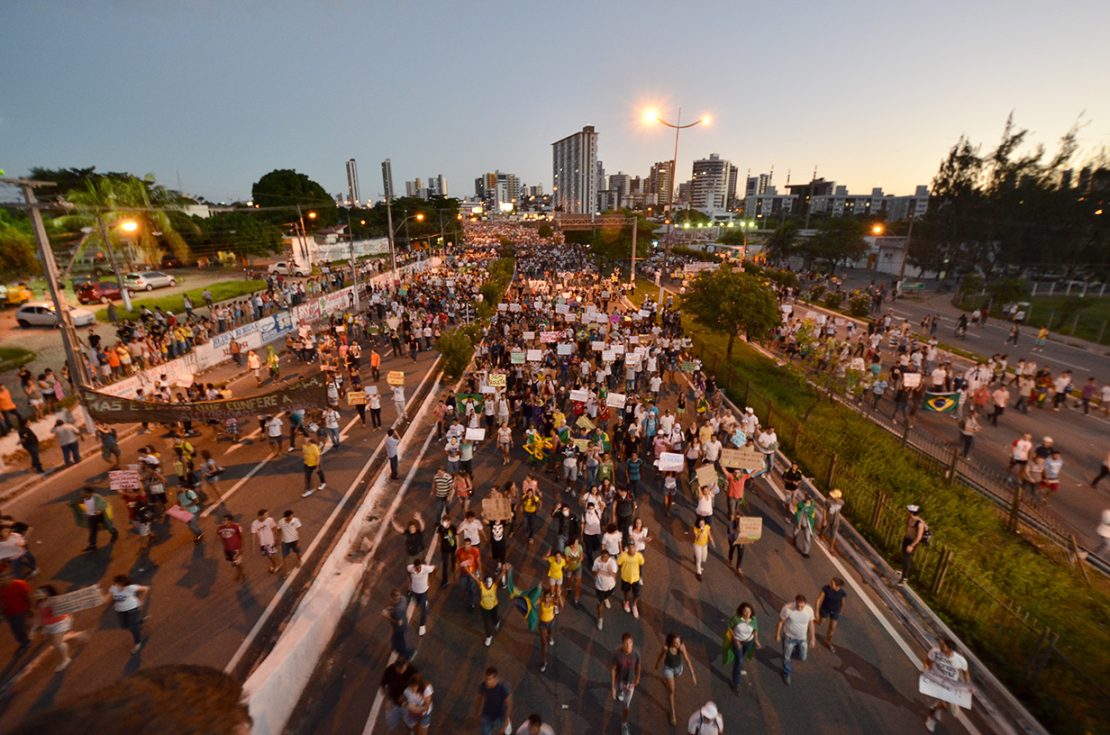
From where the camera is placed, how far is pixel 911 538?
32.1 ft

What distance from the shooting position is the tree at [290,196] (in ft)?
243

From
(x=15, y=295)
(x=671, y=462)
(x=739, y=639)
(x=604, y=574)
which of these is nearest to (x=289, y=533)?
(x=604, y=574)

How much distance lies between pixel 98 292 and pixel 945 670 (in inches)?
1853

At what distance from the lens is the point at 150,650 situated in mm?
8156

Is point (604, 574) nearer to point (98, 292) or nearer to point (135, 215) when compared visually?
point (98, 292)

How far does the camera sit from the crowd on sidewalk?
24.8 ft

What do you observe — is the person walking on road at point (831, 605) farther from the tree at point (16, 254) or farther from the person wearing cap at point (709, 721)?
the tree at point (16, 254)

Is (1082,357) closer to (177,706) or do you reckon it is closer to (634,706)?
(634,706)

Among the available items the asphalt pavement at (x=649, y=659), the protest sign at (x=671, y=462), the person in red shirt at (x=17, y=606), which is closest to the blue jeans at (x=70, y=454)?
the person in red shirt at (x=17, y=606)

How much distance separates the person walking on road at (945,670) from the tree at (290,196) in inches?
3176

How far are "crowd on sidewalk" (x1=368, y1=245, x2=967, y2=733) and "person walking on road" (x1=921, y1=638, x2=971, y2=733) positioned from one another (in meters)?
0.14

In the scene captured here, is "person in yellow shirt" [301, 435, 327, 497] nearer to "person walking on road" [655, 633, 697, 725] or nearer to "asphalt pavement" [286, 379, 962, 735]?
"asphalt pavement" [286, 379, 962, 735]

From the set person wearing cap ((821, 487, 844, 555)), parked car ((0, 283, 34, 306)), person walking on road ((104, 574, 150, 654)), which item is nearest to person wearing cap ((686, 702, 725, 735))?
person wearing cap ((821, 487, 844, 555))

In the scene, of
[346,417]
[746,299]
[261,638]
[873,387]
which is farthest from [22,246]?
[873,387]
